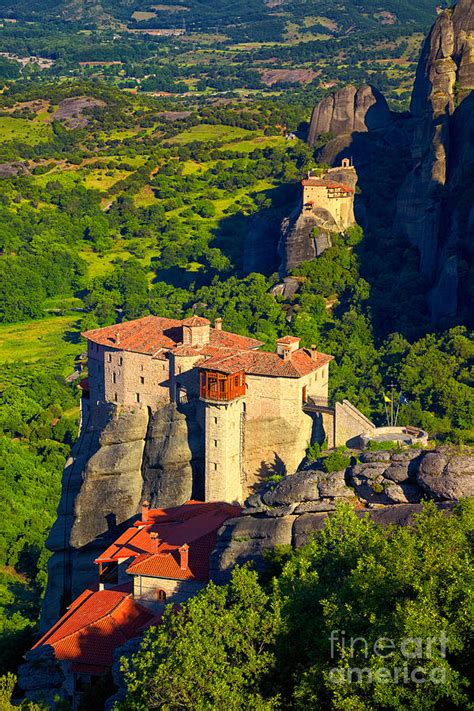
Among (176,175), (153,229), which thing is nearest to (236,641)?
(153,229)

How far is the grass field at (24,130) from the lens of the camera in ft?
566

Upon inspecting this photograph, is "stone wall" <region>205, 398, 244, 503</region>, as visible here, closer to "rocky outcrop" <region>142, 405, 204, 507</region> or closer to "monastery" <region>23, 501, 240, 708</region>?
"rocky outcrop" <region>142, 405, 204, 507</region>

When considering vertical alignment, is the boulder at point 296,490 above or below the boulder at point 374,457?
below

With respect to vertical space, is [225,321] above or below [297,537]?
below

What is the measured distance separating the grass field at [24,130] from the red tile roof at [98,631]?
12918 centimetres

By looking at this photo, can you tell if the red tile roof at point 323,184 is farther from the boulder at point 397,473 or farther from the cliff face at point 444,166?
the boulder at point 397,473

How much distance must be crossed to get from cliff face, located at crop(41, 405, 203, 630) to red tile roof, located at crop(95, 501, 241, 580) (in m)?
2.45

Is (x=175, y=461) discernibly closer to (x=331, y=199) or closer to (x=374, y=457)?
(x=374, y=457)

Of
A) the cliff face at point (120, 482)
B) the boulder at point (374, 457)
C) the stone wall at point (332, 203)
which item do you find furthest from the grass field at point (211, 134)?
the boulder at point (374, 457)

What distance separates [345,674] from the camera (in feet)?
108

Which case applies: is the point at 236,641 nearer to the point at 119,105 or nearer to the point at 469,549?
the point at 469,549

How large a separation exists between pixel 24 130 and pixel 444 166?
92.7 m

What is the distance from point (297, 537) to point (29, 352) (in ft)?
224

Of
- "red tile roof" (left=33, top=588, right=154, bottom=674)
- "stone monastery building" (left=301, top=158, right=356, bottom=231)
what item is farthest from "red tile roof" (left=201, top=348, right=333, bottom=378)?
"stone monastery building" (left=301, top=158, right=356, bottom=231)
